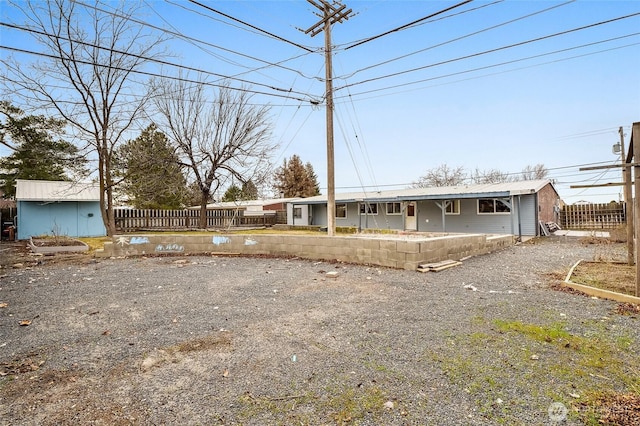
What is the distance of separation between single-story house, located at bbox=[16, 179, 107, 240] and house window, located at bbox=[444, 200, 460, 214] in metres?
18.8

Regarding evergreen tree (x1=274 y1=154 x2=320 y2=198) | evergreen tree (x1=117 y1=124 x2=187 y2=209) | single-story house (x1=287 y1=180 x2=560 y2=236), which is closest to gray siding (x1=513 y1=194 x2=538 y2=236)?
single-story house (x1=287 y1=180 x2=560 y2=236)

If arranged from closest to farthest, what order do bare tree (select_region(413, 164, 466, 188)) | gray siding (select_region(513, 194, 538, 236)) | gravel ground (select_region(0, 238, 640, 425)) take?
gravel ground (select_region(0, 238, 640, 425)) < gray siding (select_region(513, 194, 538, 236)) < bare tree (select_region(413, 164, 466, 188))

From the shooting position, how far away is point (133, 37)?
14695 millimetres

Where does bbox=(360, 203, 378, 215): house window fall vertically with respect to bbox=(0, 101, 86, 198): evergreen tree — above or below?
below

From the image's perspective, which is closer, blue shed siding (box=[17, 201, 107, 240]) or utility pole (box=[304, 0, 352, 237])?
utility pole (box=[304, 0, 352, 237])

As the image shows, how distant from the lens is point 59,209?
1579 centimetres

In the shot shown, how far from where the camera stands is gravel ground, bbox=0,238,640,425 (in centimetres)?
233

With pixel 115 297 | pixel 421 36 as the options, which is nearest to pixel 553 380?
pixel 115 297

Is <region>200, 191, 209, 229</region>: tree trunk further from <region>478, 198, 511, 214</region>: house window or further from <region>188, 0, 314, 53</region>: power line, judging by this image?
<region>478, 198, 511, 214</region>: house window

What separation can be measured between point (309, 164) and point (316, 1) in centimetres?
3737

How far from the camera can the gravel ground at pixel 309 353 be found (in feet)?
7.63

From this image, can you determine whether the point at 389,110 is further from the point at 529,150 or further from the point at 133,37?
the point at 529,150

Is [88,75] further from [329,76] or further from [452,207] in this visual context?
[452,207]
